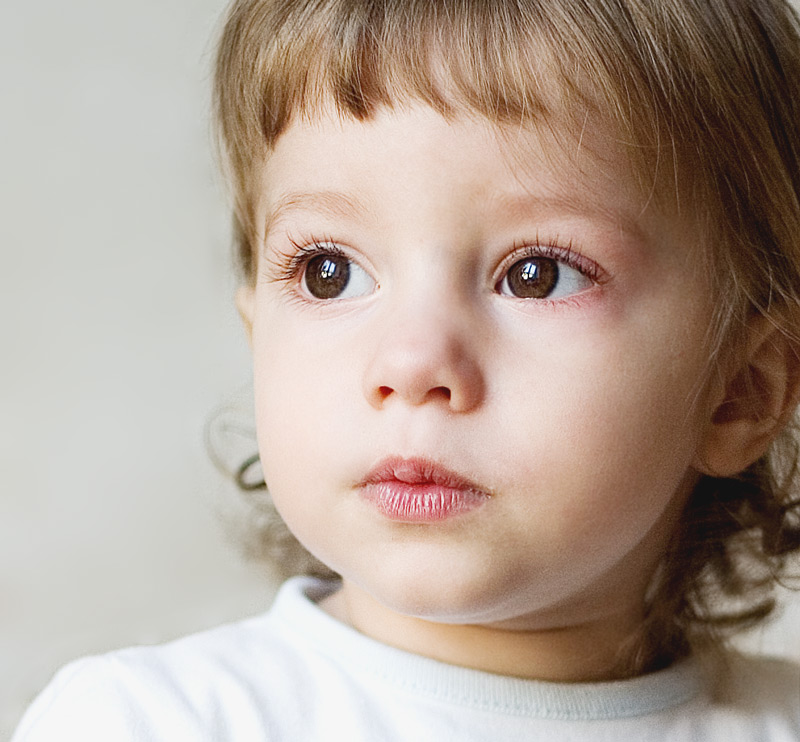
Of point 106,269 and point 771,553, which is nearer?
point 771,553

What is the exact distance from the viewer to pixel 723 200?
2.78 ft

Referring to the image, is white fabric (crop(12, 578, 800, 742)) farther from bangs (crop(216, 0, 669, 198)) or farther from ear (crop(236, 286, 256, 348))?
bangs (crop(216, 0, 669, 198))

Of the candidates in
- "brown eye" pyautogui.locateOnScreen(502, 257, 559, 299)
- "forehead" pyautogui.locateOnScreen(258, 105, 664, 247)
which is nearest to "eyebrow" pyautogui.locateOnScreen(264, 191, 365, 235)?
"forehead" pyautogui.locateOnScreen(258, 105, 664, 247)

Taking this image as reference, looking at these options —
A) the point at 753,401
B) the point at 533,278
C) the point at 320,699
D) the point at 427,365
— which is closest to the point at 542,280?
the point at 533,278

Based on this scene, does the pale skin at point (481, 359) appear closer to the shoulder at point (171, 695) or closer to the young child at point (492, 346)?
the young child at point (492, 346)

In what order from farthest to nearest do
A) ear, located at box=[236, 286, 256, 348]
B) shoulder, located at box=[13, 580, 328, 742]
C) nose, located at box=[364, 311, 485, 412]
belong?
ear, located at box=[236, 286, 256, 348], shoulder, located at box=[13, 580, 328, 742], nose, located at box=[364, 311, 485, 412]

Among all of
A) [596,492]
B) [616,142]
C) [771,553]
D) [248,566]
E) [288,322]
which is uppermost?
[616,142]

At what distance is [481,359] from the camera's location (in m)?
0.75

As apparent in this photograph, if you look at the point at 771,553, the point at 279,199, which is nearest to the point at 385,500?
the point at 279,199

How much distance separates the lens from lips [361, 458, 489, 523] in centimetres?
75

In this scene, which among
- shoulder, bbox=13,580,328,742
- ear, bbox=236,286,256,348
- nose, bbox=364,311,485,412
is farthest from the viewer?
ear, bbox=236,286,256,348

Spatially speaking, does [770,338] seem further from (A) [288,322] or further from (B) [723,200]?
(A) [288,322]

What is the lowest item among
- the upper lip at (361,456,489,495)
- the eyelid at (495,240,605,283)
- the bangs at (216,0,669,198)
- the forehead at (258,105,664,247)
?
the upper lip at (361,456,489,495)

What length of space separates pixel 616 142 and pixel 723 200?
106 millimetres
